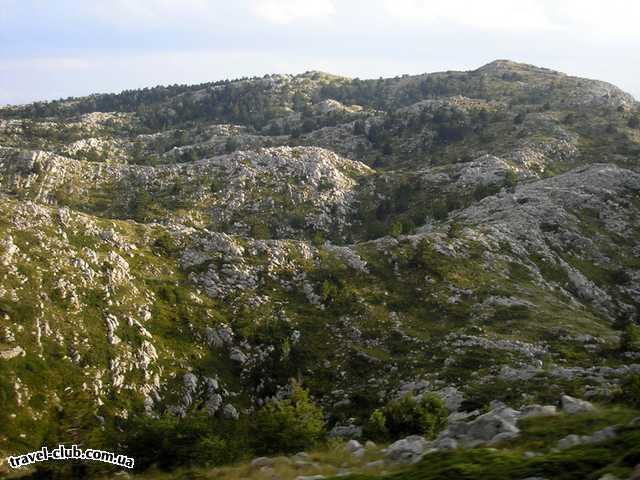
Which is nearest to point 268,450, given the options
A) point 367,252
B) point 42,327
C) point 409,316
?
point 42,327

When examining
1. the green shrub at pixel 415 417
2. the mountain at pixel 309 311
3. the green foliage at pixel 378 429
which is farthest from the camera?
the mountain at pixel 309 311

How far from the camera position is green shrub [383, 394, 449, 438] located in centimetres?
4046

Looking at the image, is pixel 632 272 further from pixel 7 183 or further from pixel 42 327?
pixel 7 183

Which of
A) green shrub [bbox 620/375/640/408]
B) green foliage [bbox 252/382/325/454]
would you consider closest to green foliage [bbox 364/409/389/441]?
green foliage [bbox 252/382/325/454]

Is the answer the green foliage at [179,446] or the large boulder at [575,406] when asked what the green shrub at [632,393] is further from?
the green foliage at [179,446]

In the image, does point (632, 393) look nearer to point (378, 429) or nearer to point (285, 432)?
point (378, 429)

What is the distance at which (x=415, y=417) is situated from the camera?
136 ft

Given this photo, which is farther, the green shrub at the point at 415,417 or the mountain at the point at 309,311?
the mountain at the point at 309,311

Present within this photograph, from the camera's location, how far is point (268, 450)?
35469 millimetres

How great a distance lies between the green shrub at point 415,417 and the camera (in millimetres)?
40459

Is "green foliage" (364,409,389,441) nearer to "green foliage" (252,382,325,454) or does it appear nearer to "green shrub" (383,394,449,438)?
"green shrub" (383,394,449,438)

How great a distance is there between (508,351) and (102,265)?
58.3 meters

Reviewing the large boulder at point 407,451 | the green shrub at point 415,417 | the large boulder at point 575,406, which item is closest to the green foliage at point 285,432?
the green shrub at point 415,417

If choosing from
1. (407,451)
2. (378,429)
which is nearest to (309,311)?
(378,429)
